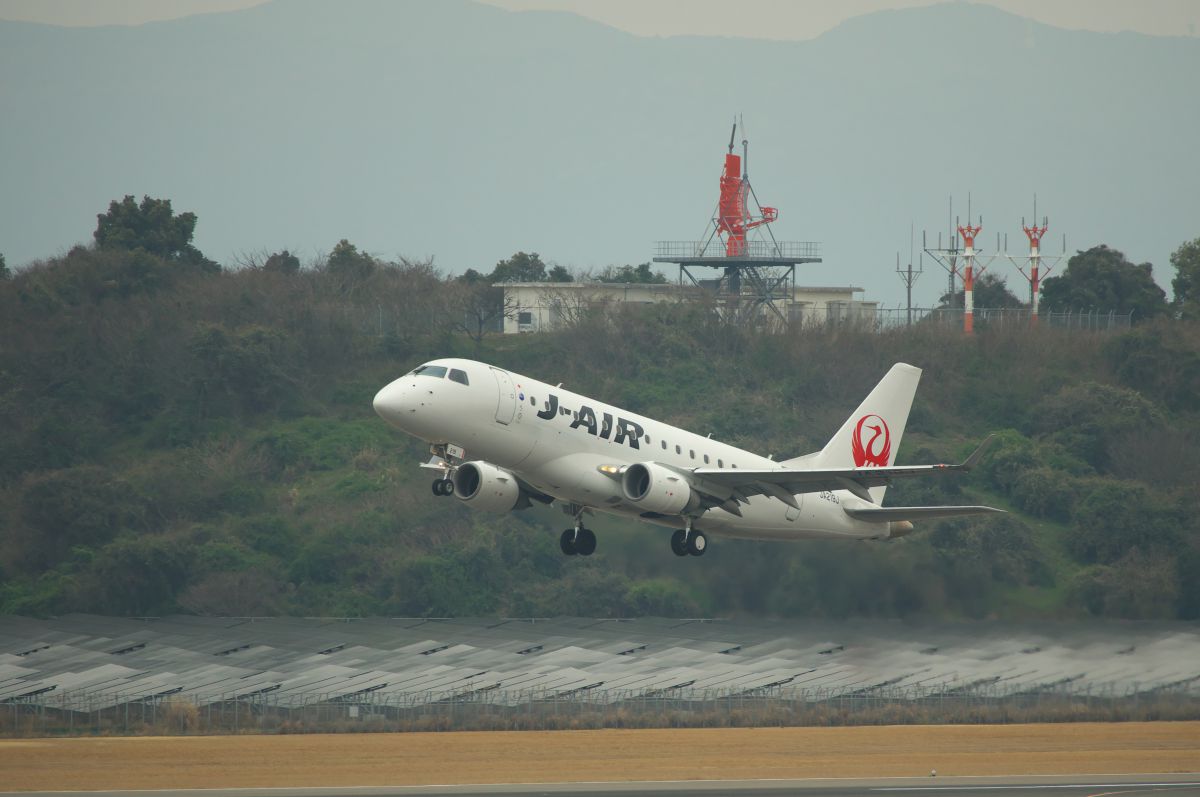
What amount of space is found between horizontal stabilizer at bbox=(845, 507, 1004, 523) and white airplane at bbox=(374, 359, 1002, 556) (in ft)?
0.13

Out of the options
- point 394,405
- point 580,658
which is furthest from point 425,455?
point 394,405

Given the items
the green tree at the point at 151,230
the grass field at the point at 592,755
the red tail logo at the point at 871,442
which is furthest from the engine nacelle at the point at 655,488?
the green tree at the point at 151,230

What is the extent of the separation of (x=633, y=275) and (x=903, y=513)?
8939 centimetres

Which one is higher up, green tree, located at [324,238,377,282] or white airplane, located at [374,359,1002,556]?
green tree, located at [324,238,377,282]

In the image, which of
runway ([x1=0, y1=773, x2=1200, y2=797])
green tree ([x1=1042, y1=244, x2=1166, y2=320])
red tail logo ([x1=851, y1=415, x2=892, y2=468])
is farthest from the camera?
green tree ([x1=1042, y1=244, x2=1166, y2=320])

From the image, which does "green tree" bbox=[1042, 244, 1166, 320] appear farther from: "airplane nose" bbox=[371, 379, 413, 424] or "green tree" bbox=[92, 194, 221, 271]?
"airplane nose" bbox=[371, 379, 413, 424]

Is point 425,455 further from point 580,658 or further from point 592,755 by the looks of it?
point 592,755

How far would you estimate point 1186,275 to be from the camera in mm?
130500

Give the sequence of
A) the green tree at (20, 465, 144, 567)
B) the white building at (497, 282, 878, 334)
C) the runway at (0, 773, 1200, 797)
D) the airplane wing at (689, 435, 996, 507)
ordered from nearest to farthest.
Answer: the runway at (0, 773, 1200, 797), the airplane wing at (689, 435, 996, 507), the green tree at (20, 465, 144, 567), the white building at (497, 282, 878, 334)

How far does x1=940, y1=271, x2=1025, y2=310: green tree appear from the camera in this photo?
14200 centimetres

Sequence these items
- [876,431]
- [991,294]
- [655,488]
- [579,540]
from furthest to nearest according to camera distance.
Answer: [991,294]
[876,431]
[579,540]
[655,488]

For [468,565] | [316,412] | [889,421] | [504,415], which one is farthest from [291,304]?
[504,415]

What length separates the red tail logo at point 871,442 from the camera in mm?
51469

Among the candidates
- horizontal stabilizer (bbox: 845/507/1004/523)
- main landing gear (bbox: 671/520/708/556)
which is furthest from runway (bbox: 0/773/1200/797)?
horizontal stabilizer (bbox: 845/507/1004/523)
